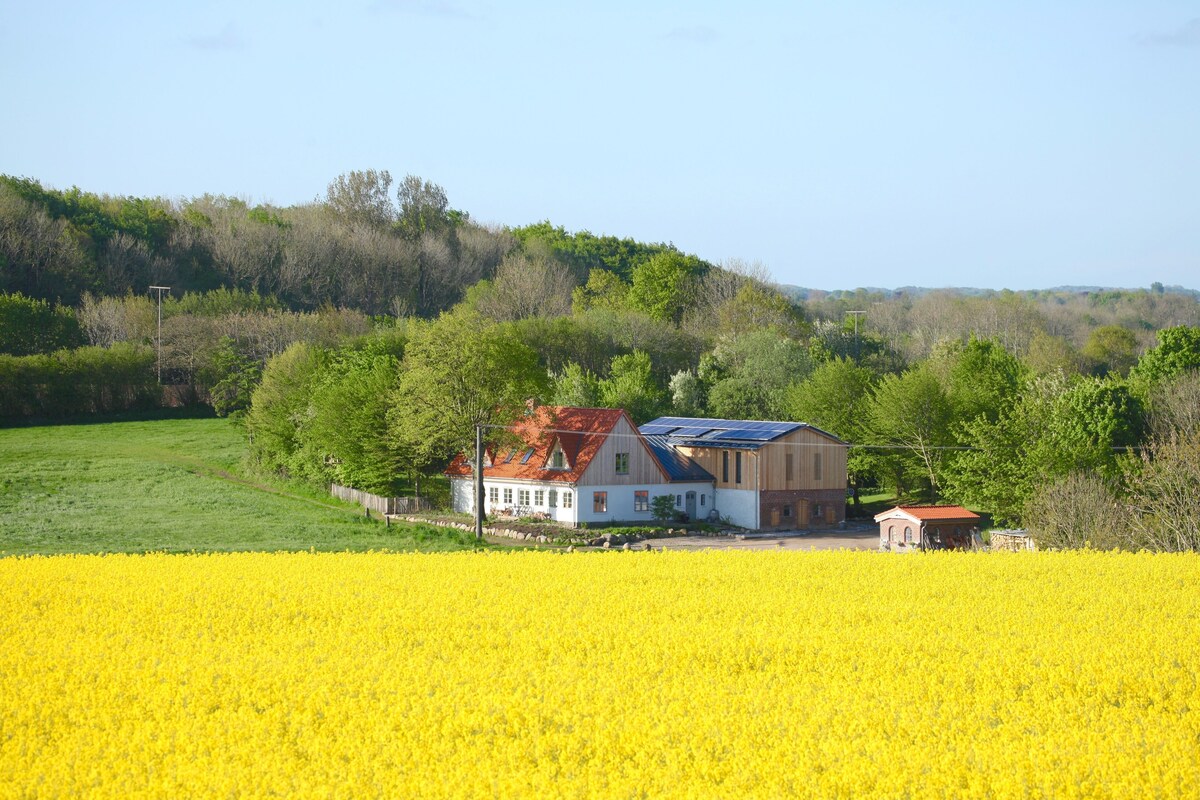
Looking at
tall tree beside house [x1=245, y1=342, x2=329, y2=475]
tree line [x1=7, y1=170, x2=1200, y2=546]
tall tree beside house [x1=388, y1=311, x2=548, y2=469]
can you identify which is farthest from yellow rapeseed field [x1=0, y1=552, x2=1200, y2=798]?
tall tree beside house [x1=245, y1=342, x2=329, y2=475]

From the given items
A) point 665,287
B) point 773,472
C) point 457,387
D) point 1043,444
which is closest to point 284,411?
point 457,387

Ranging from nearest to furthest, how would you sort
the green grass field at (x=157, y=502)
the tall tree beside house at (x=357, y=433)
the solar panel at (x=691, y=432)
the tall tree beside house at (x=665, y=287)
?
the green grass field at (x=157, y=502) → the tall tree beside house at (x=357, y=433) → the solar panel at (x=691, y=432) → the tall tree beside house at (x=665, y=287)

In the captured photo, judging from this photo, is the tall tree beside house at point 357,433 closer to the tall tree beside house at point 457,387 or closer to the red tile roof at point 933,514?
the tall tree beside house at point 457,387

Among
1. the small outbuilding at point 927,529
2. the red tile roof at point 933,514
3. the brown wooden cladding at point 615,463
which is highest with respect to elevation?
the brown wooden cladding at point 615,463

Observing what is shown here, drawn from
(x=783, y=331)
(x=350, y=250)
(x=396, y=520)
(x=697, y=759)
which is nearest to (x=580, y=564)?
(x=697, y=759)

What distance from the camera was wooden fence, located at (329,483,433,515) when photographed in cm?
5738

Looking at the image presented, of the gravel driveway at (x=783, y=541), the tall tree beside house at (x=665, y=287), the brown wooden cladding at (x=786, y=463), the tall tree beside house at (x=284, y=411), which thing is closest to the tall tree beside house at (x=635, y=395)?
the brown wooden cladding at (x=786, y=463)

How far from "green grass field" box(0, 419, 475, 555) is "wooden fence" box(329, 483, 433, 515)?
0.73 metres

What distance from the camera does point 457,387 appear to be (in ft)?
187

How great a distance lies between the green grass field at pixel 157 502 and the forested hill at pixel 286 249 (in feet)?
107

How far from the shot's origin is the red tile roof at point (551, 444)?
55.9 m

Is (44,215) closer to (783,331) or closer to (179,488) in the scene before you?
(179,488)

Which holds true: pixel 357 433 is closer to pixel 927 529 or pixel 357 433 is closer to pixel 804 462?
pixel 804 462

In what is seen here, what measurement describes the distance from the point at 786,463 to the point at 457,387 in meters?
16.3
